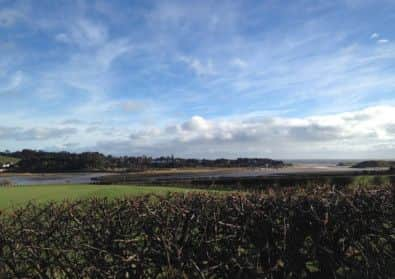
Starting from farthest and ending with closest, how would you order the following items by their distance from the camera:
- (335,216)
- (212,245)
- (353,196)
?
(353,196), (335,216), (212,245)

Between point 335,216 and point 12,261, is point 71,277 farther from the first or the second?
point 335,216

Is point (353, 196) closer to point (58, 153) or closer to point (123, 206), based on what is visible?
point (123, 206)

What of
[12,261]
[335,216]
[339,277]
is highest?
[335,216]

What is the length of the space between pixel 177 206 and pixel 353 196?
8.05 feet

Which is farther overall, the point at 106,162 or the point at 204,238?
the point at 106,162

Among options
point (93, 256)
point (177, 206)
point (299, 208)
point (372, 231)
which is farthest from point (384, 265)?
point (93, 256)

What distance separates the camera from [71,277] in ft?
16.0

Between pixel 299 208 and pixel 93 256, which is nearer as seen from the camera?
pixel 93 256

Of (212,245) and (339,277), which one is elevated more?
(212,245)

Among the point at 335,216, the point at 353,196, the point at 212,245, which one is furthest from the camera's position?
the point at 353,196

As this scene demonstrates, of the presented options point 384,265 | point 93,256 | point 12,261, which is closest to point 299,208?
point 384,265

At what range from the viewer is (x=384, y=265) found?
5.50 m

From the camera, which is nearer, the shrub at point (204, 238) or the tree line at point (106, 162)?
the shrub at point (204, 238)

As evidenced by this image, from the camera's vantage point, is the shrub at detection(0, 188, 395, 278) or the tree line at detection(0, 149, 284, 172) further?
the tree line at detection(0, 149, 284, 172)
